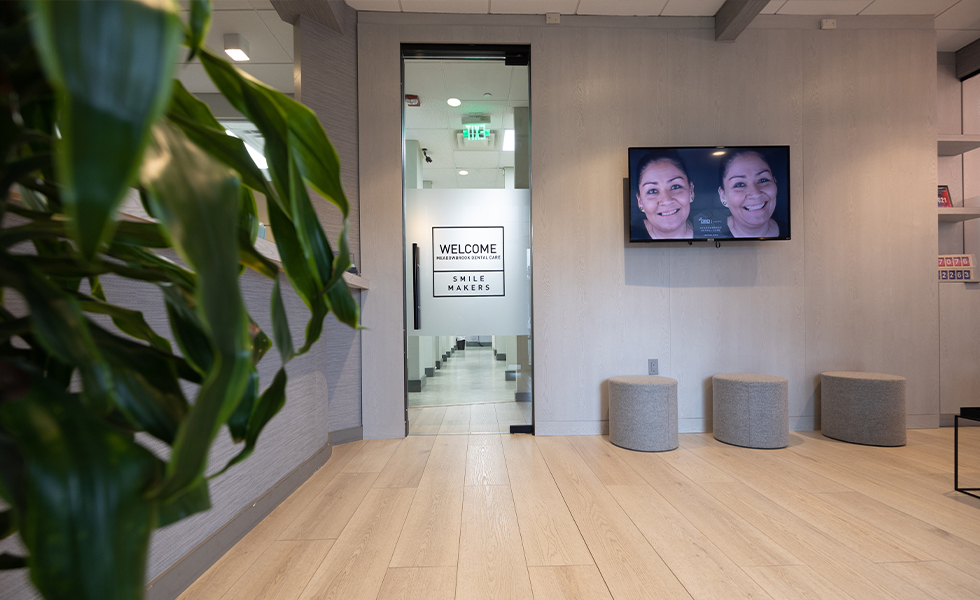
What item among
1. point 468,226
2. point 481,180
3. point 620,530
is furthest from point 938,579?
point 481,180

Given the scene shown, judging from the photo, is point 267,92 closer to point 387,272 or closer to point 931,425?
point 387,272

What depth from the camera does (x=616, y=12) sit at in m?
3.20

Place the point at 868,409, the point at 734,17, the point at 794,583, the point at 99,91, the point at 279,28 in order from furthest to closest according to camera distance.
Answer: the point at 279,28, the point at 734,17, the point at 868,409, the point at 794,583, the point at 99,91

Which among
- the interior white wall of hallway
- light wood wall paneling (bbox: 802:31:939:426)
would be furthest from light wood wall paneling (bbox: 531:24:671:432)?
light wood wall paneling (bbox: 802:31:939:426)

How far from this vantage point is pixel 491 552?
1591 mm

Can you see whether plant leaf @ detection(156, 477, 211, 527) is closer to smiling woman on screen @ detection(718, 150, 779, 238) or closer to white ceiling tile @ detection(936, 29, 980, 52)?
smiling woman on screen @ detection(718, 150, 779, 238)

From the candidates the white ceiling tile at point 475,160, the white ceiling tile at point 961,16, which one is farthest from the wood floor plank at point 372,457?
the white ceiling tile at point 961,16

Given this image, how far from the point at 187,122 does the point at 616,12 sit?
3489 millimetres

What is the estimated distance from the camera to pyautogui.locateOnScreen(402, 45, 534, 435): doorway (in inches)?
129

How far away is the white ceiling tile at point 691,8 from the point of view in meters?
3.11

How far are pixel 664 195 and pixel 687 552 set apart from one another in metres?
2.17

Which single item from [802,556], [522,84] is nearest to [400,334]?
[522,84]

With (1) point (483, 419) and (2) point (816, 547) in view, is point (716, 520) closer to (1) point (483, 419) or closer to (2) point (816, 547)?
(2) point (816, 547)

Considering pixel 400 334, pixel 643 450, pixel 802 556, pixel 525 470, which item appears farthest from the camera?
pixel 400 334
